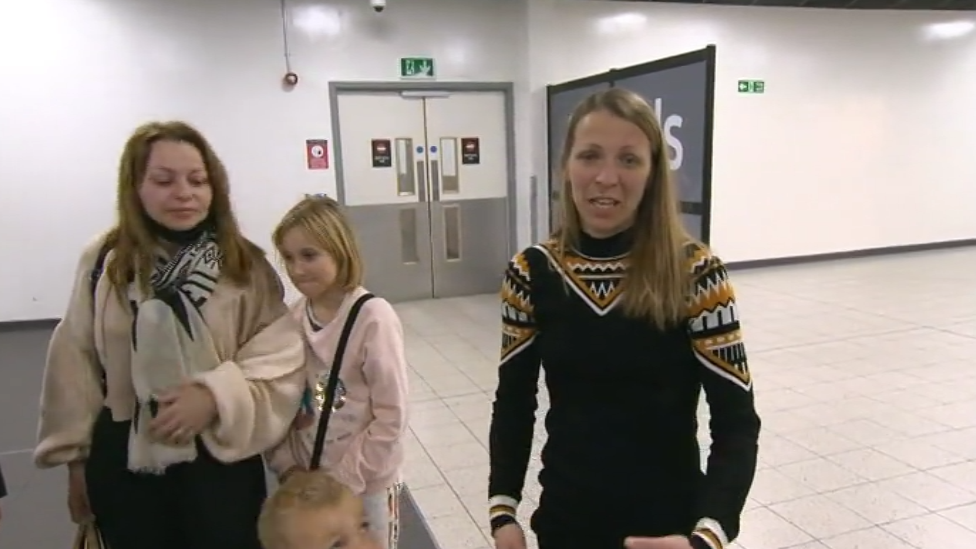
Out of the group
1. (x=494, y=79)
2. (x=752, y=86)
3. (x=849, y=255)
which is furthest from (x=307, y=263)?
(x=849, y=255)

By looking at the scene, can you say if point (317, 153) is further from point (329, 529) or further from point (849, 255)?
point (849, 255)

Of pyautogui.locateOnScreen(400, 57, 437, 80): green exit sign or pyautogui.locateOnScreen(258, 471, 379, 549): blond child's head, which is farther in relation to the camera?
pyautogui.locateOnScreen(400, 57, 437, 80): green exit sign

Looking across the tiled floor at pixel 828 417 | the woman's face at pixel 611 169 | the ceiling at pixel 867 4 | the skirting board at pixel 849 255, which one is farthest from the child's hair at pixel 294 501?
the skirting board at pixel 849 255

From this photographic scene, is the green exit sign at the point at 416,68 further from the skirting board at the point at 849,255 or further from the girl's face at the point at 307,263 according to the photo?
the girl's face at the point at 307,263

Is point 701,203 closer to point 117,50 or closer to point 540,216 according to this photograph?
point 540,216

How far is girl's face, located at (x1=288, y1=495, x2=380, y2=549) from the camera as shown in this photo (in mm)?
1188

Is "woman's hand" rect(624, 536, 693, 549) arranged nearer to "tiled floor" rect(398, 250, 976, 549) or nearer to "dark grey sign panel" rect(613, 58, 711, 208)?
"tiled floor" rect(398, 250, 976, 549)

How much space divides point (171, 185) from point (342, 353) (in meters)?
0.49

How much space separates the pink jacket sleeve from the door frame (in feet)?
18.2

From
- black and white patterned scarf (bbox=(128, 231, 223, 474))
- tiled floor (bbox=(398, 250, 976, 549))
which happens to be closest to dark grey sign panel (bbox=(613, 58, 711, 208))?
tiled floor (bbox=(398, 250, 976, 549))

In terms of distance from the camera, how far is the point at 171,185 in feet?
4.33

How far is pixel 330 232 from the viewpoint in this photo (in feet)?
4.92

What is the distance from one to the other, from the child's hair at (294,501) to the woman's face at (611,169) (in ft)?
2.26

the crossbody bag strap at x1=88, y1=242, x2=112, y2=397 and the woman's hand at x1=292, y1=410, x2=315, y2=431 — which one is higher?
the crossbody bag strap at x1=88, y1=242, x2=112, y2=397
